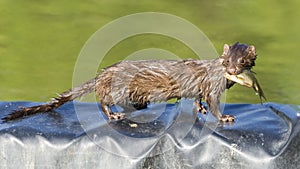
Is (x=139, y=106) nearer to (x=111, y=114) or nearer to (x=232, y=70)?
(x=111, y=114)

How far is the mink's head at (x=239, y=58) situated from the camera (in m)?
3.66

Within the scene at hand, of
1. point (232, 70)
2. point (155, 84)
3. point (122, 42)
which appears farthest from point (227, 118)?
point (122, 42)

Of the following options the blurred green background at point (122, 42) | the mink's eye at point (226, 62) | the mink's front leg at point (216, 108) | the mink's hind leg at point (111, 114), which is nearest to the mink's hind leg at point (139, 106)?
the mink's hind leg at point (111, 114)

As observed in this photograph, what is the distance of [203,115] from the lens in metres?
3.76

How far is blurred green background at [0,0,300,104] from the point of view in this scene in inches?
265

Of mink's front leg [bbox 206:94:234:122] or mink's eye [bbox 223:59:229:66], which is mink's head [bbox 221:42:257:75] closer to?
mink's eye [bbox 223:59:229:66]

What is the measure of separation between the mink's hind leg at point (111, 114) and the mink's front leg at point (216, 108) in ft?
1.32

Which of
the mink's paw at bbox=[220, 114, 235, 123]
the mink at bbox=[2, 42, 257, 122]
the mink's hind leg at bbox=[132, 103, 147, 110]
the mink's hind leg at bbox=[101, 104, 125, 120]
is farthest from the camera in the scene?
the mink's hind leg at bbox=[132, 103, 147, 110]

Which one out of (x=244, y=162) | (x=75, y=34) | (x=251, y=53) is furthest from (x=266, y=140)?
(x=75, y=34)

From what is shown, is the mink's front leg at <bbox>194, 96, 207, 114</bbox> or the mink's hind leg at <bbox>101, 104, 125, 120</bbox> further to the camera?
the mink's front leg at <bbox>194, 96, 207, 114</bbox>

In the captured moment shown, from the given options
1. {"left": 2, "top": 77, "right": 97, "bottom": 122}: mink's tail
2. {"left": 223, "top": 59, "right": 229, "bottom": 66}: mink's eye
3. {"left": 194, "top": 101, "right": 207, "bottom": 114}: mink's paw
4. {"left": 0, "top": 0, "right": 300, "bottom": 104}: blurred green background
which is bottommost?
{"left": 0, "top": 0, "right": 300, "bottom": 104}: blurred green background

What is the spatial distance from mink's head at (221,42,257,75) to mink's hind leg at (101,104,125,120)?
53 centimetres

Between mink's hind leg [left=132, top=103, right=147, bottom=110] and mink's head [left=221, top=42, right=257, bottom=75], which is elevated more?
mink's head [left=221, top=42, right=257, bottom=75]

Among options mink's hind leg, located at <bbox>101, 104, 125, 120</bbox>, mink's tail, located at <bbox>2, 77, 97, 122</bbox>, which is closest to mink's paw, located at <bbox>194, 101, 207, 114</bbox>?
mink's hind leg, located at <bbox>101, 104, 125, 120</bbox>
